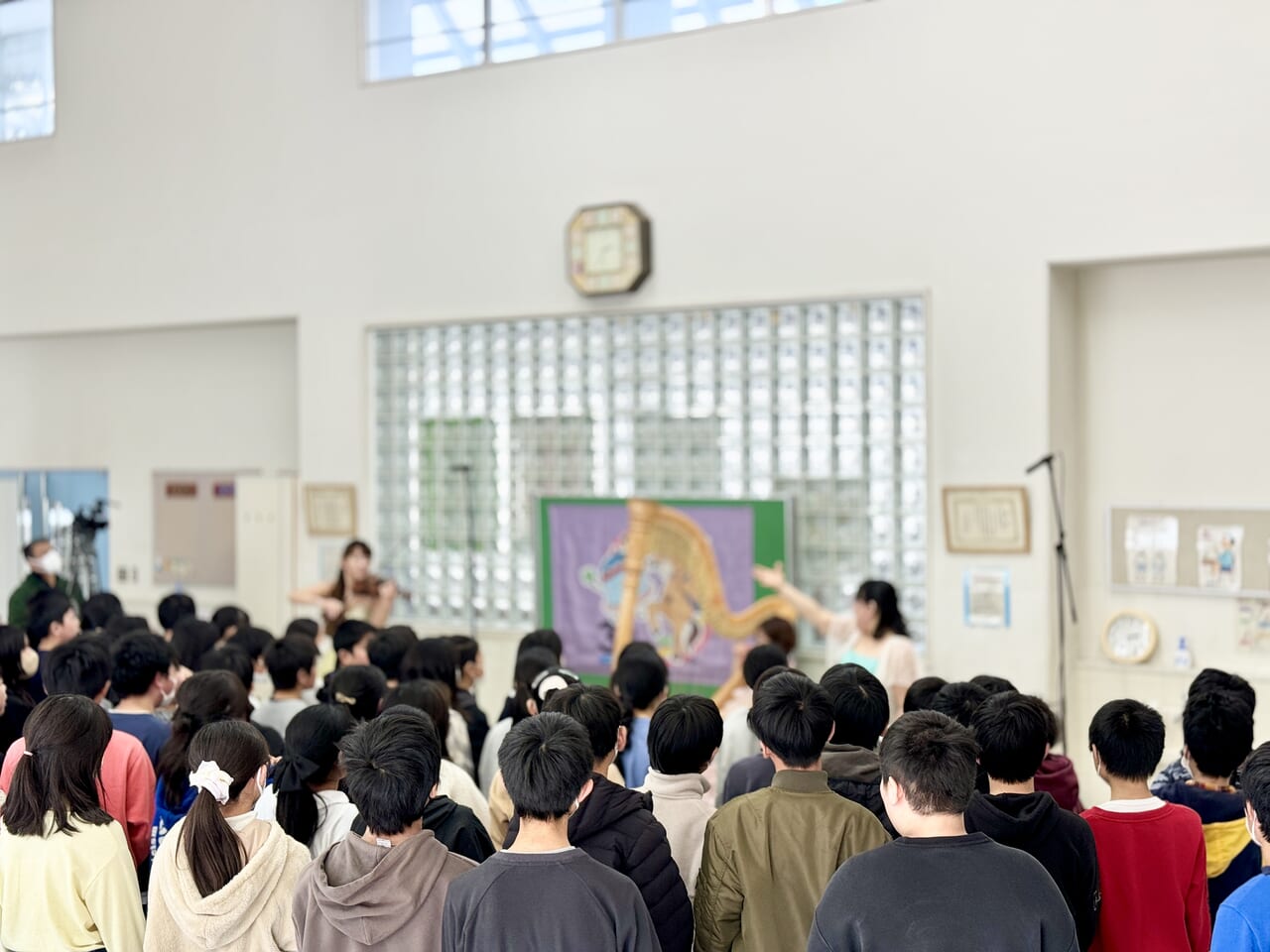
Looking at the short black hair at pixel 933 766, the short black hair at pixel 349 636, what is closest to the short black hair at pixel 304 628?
the short black hair at pixel 349 636

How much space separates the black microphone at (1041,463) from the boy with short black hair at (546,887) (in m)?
4.49

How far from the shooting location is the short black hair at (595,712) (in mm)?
3168

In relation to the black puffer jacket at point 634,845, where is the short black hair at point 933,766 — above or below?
above

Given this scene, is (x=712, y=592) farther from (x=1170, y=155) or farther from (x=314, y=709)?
(x=314, y=709)

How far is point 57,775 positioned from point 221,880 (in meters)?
0.56

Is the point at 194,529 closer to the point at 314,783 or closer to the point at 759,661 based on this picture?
the point at 759,661

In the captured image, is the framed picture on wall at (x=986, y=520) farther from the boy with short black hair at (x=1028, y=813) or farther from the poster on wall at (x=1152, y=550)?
the boy with short black hair at (x=1028, y=813)

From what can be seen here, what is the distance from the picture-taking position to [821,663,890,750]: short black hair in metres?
3.48

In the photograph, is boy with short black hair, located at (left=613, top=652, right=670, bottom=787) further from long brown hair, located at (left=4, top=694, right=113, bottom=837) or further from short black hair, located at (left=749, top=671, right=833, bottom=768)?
long brown hair, located at (left=4, top=694, right=113, bottom=837)

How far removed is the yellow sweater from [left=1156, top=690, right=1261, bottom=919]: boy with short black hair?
260 centimetres

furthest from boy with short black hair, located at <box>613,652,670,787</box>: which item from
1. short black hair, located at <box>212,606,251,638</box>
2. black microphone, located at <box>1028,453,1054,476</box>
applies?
black microphone, located at <box>1028,453,1054,476</box>

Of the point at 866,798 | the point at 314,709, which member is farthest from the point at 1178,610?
the point at 314,709

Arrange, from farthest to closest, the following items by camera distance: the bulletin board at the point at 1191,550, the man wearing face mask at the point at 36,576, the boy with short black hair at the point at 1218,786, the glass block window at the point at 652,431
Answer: the man wearing face mask at the point at 36,576 < the glass block window at the point at 652,431 < the bulletin board at the point at 1191,550 < the boy with short black hair at the point at 1218,786

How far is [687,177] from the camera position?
757cm
